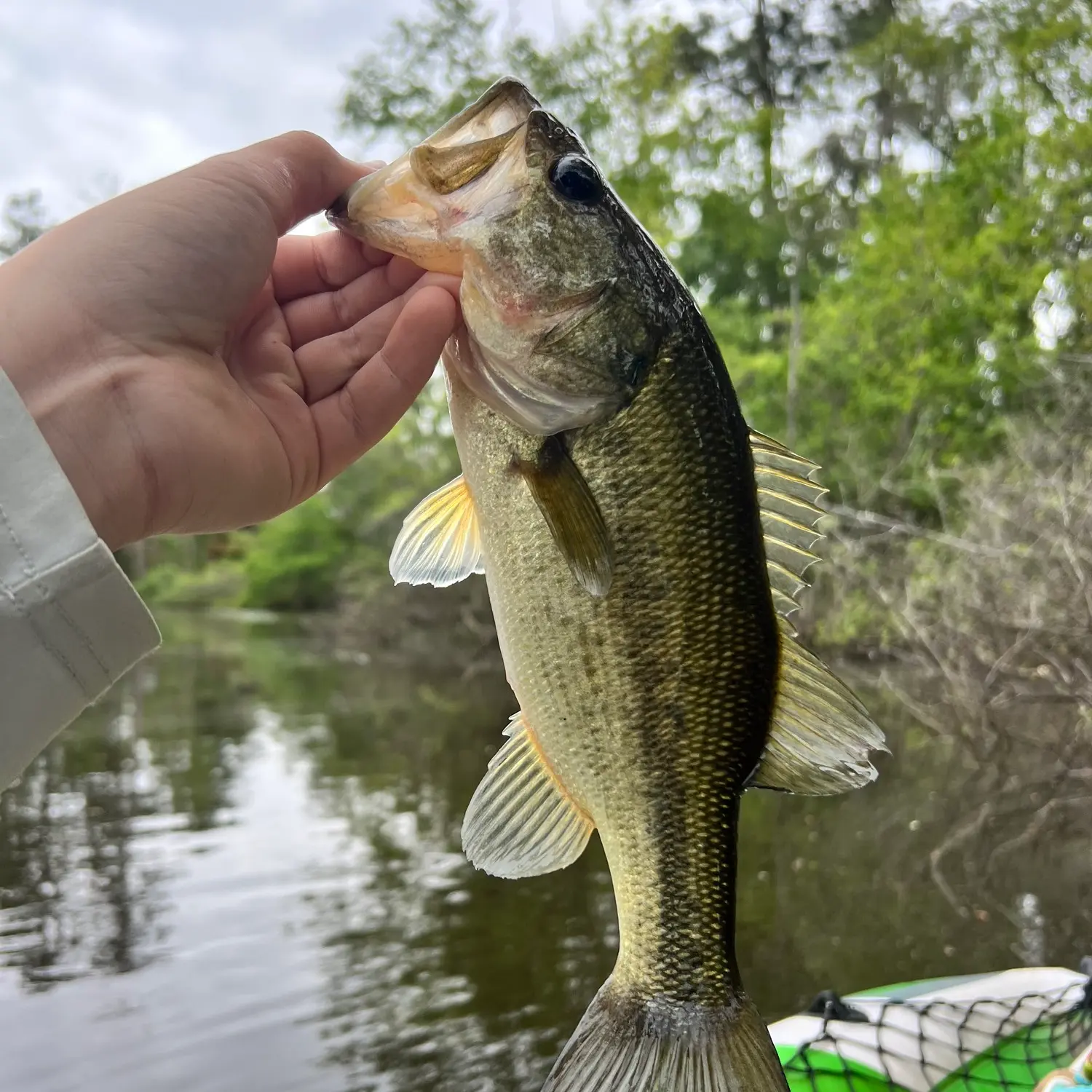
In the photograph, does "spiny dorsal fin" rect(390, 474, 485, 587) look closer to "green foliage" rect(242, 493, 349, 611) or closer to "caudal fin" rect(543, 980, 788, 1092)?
"caudal fin" rect(543, 980, 788, 1092)

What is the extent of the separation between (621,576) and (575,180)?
642 mm

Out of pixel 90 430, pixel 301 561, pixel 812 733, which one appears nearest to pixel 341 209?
pixel 90 430

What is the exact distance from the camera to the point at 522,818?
161 centimetres

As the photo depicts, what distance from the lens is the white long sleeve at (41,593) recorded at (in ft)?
4.03

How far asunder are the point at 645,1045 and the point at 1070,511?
614cm

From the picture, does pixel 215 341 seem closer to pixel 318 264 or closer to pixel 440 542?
pixel 318 264

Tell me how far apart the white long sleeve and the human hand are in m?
0.14

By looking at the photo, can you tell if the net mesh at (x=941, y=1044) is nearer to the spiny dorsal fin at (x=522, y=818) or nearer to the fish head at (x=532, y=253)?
the spiny dorsal fin at (x=522, y=818)

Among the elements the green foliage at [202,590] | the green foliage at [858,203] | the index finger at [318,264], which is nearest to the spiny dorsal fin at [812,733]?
the index finger at [318,264]

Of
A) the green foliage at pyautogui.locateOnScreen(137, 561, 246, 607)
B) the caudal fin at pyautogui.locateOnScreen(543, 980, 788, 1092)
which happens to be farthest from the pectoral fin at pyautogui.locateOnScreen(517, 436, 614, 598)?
the green foliage at pyautogui.locateOnScreen(137, 561, 246, 607)

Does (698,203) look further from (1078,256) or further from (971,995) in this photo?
(971,995)

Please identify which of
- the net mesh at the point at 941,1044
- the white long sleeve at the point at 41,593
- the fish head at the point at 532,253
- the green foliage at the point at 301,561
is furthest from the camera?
the green foliage at the point at 301,561

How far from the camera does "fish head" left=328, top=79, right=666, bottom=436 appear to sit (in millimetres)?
1492

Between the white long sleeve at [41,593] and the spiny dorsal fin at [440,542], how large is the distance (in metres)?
0.52
